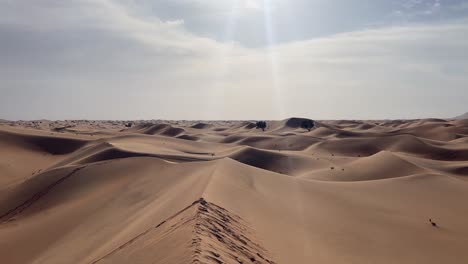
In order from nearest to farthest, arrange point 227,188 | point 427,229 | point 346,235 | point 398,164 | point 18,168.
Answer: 1. point 346,235
2. point 427,229
3. point 227,188
4. point 398,164
5. point 18,168

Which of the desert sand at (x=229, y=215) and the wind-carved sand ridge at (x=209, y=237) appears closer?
the wind-carved sand ridge at (x=209, y=237)

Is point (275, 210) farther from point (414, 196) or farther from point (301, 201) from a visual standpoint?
point (414, 196)

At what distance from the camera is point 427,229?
1128 centimetres

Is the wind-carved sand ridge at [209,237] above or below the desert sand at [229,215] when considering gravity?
above

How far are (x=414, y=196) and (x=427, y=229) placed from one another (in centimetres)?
451

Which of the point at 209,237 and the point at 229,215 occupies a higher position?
the point at 209,237

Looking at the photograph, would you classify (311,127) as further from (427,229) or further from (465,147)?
(427,229)

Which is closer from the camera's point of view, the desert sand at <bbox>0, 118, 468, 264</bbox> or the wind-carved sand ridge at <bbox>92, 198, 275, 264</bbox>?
the wind-carved sand ridge at <bbox>92, 198, 275, 264</bbox>

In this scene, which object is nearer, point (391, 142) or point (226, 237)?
point (226, 237)

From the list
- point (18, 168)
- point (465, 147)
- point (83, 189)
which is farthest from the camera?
point (465, 147)

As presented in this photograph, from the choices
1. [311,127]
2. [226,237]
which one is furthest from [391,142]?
[226,237]

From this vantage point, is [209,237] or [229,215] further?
[229,215]

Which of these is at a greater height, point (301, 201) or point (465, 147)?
point (301, 201)

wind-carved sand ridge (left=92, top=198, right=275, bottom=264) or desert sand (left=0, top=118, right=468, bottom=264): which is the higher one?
wind-carved sand ridge (left=92, top=198, right=275, bottom=264)
